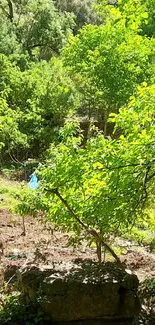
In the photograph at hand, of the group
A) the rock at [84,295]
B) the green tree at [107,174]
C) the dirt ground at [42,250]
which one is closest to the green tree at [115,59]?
the dirt ground at [42,250]

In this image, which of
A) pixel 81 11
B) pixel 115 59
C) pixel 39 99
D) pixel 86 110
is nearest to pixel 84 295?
pixel 115 59

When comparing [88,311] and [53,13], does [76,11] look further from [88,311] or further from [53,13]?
[88,311]

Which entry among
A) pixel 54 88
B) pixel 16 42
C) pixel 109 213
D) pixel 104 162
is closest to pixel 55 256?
pixel 109 213

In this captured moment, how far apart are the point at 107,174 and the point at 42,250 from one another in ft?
14.6

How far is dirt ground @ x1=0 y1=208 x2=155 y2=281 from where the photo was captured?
24.5 feet

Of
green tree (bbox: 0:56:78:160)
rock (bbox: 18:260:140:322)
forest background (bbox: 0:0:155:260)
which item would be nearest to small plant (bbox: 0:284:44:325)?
rock (bbox: 18:260:140:322)

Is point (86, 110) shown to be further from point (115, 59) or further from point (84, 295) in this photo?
Result: point (84, 295)

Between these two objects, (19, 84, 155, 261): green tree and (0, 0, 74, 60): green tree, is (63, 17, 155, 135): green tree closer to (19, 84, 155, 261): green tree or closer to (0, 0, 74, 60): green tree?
(19, 84, 155, 261): green tree

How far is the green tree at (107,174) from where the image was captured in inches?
150

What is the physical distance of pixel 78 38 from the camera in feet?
36.5

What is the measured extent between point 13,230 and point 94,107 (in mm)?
10290

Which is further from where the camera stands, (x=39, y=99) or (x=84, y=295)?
(x=39, y=99)

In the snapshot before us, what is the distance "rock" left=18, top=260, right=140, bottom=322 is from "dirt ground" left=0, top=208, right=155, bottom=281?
72 centimetres

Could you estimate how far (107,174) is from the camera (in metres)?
3.95
